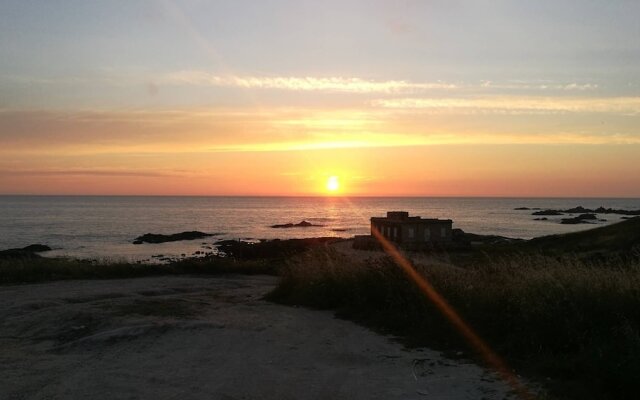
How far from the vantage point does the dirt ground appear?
276 inches

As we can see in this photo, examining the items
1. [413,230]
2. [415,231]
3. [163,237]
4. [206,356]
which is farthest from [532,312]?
[163,237]

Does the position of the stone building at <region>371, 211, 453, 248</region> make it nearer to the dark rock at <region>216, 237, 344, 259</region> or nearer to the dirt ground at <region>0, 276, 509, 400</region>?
the dark rock at <region>216, 237, 344, 259</region>

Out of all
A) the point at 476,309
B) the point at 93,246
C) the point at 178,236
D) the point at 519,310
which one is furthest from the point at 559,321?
the point at 178,236

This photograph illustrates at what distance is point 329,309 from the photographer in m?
12.8

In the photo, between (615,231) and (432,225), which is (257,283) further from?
(615,231)

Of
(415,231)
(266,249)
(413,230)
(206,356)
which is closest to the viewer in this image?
(206,356)

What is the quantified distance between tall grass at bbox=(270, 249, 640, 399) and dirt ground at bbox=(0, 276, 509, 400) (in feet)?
2.20

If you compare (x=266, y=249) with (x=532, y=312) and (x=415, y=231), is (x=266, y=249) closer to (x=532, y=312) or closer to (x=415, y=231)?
(x=415, y=231)

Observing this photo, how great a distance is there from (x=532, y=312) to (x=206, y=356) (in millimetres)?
5011

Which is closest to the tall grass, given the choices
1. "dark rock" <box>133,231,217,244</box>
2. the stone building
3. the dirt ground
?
the dirt ground

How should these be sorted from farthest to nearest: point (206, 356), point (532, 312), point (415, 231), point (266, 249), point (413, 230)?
point (266, 249)
point (415, 231)
point (413, 230)
point (532, 312)
point (206, 356)

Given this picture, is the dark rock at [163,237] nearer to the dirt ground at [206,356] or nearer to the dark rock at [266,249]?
the dark rock at [266,249]

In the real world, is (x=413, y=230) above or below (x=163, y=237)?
above

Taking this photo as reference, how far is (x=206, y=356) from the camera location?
8633 millimetres
